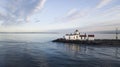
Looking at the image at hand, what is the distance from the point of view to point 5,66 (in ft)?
117

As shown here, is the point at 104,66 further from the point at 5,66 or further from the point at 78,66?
the point at 5,66

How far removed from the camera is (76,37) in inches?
3967

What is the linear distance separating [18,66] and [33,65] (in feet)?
11.6

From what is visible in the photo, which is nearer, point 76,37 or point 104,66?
point 104,66

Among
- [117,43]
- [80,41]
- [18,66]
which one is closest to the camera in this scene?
[18,66]

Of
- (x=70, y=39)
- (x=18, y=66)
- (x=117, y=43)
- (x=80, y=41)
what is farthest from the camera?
(x=70, y=39)

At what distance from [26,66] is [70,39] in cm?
6659

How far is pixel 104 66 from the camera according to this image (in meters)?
37.1

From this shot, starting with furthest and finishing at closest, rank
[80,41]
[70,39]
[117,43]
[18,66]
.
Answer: [70,39] < [80,41] < [117,43] < [18,66]

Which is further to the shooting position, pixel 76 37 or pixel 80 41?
pixel 76 37

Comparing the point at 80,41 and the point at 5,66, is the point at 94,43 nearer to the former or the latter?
the point at 80,41

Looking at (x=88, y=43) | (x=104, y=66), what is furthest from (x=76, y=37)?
(x=104, y=66)

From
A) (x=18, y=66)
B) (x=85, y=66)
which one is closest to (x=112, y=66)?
(x=85, y=66)

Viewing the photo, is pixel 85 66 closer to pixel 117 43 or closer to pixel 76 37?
pixel 117 43
